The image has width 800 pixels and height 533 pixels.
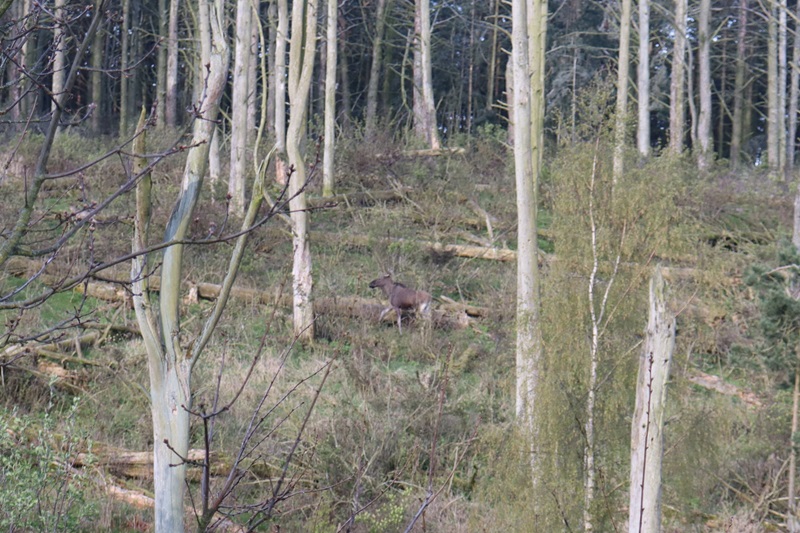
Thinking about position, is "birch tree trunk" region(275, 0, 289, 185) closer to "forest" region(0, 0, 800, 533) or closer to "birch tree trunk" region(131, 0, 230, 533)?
"forest" region(0, 0, 800, 533)

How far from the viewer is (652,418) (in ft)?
15.7

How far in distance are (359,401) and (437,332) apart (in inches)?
155

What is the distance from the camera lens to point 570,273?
7980mm

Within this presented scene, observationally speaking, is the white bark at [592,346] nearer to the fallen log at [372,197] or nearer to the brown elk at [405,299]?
the brown elk at [405,299]

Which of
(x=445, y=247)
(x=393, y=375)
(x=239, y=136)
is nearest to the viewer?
(x=393, y=375)

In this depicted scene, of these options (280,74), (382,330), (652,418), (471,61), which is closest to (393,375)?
(382,330)

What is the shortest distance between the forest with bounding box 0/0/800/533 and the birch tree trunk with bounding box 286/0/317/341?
56mm

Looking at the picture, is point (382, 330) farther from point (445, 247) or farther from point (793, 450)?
point (793, 450)

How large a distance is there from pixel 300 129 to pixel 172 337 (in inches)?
403

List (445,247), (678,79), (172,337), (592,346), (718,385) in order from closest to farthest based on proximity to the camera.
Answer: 1. (172,337)
2. (592,346)
3. (718,385)
4. (445,247)
5. (678,79)

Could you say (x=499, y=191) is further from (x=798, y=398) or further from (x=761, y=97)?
(x=761, y=97)

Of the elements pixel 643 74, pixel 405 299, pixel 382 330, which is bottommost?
pixel 382 330

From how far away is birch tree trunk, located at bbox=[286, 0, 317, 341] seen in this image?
13547 millimetres

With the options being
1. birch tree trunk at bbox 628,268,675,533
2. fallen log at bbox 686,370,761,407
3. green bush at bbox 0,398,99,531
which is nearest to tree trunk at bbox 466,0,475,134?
fallen log at bbox 686,370,761,407
